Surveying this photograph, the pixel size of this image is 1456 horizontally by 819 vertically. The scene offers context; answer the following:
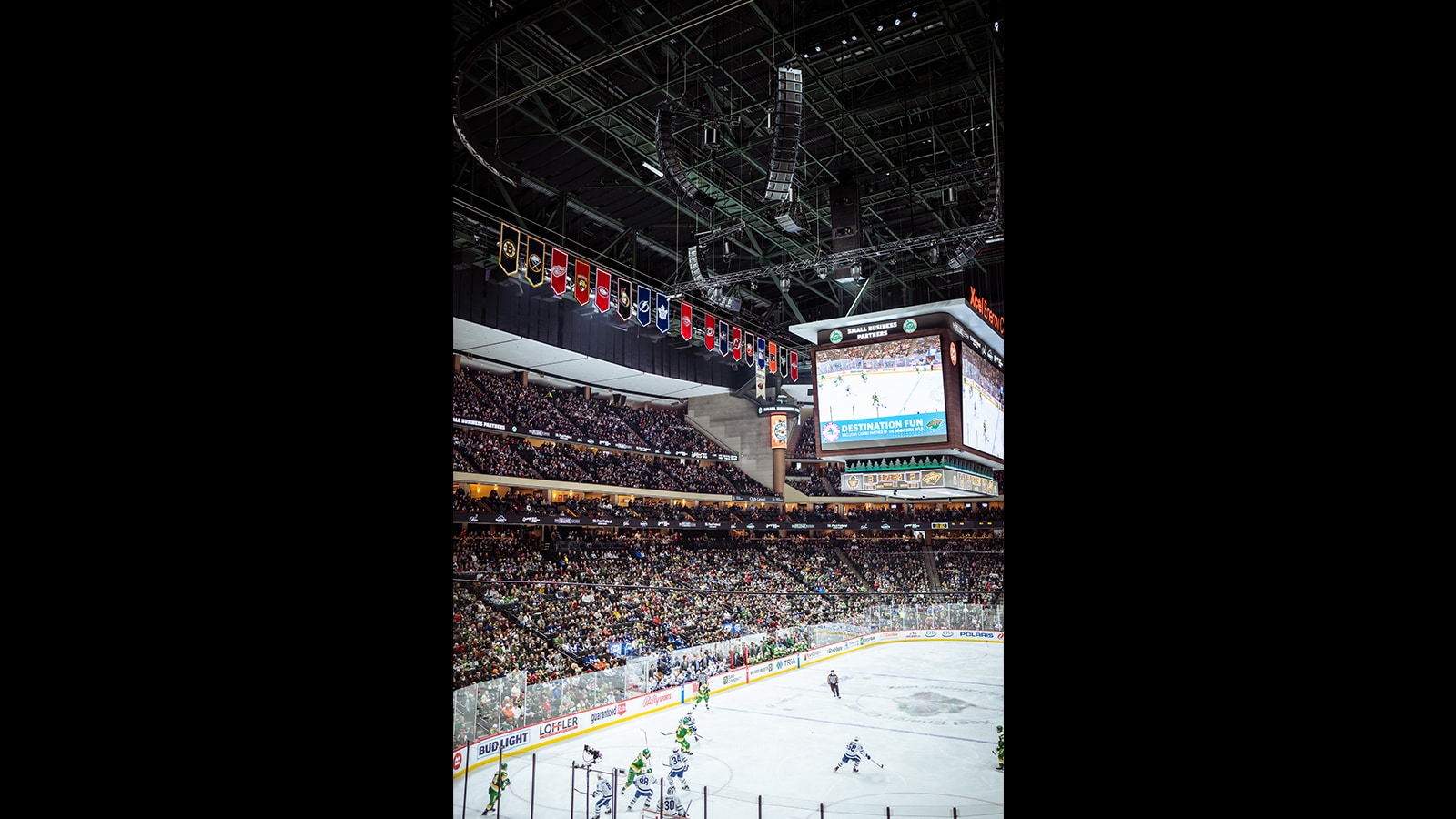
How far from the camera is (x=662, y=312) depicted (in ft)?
64.6

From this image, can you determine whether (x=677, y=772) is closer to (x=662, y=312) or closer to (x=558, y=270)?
(x=558, y=270)

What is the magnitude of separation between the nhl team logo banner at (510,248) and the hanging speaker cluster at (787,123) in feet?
20.6

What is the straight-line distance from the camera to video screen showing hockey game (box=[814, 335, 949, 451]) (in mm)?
18250

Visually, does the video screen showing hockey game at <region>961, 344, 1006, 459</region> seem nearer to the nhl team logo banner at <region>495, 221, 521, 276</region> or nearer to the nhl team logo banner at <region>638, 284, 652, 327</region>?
the nhl team logo banner at <region>638, 284, 652, 327</region>

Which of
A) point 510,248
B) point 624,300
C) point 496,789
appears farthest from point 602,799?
point 624,300

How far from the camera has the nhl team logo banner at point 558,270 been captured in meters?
16.8

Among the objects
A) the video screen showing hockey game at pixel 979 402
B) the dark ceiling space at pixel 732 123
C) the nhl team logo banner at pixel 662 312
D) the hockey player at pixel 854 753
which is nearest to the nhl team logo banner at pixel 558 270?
the dark ceiling space at pixel 732 123

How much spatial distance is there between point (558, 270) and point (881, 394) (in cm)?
787

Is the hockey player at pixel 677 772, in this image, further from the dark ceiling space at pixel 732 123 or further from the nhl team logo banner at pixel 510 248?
the nhl team logo banner at pixel 510 248

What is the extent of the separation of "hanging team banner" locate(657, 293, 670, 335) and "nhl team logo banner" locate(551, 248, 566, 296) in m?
3.02

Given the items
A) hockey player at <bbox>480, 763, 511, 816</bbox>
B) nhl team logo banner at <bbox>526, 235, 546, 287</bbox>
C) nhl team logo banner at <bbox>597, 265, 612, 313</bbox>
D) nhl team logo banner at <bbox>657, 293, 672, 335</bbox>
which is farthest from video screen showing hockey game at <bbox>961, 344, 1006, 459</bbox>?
hockey player at <bbox>480, 763, 511, 816</bbox>

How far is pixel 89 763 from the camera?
65.0 inches

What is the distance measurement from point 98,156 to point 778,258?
23.4 m
